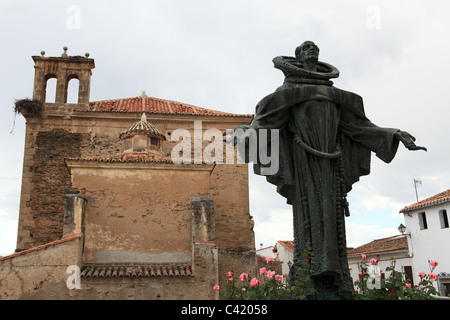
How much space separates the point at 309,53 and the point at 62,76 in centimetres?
1843

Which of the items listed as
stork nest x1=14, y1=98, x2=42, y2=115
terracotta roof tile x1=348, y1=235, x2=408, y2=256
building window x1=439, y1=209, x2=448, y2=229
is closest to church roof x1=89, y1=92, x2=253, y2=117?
stork nest x1=14, y1=98, x2=42, y2=115

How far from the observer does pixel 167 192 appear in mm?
13469

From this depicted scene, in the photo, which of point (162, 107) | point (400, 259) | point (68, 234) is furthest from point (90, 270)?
point (400, 259)

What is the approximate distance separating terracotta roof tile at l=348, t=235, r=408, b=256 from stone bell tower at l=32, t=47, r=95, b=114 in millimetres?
17458

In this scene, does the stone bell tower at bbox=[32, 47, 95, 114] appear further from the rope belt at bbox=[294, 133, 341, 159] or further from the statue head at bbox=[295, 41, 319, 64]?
the rope belt at bbox=[294, 133, 341, 159]

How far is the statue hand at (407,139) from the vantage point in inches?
137

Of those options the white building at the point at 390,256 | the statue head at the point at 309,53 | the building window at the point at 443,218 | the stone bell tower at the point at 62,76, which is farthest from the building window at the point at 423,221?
the statue head at the point at 309,53

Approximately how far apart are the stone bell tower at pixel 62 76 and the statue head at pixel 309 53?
17.2 metres

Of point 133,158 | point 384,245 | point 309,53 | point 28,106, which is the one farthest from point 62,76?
point 384,245

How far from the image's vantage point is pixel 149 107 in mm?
20500

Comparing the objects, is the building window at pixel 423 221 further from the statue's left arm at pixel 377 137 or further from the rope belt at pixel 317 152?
the rope belt at pixel 317 152

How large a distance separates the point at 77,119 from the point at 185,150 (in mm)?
5182
